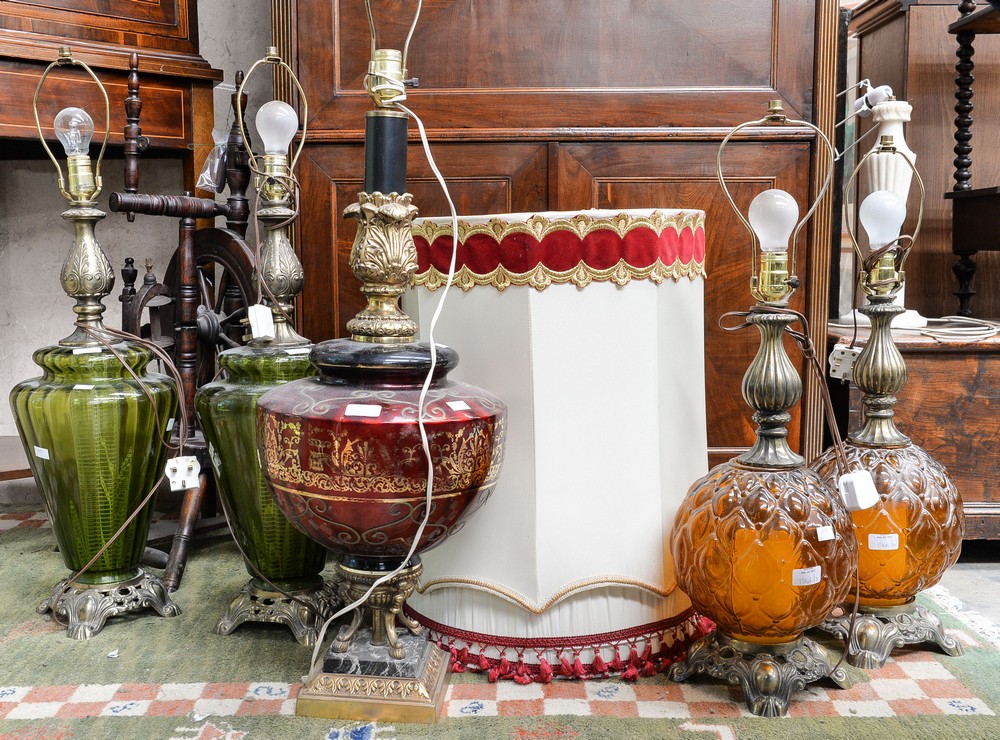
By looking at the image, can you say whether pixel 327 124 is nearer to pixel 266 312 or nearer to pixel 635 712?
pixel 266 312

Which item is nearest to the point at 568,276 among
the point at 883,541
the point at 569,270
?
the point at 569,270

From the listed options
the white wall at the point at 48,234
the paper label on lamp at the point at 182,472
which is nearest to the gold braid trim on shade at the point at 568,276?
the paper label on lamp at the point at 182,472

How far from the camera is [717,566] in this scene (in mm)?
1128

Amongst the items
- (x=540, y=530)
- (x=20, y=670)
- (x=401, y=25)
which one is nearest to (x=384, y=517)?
(x=540, y=530)

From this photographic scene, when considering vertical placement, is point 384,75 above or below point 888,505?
above

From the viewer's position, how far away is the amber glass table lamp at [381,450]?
102cm

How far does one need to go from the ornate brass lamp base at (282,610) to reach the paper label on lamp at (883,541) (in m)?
0.80

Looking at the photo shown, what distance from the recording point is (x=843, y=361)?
1.45 metres

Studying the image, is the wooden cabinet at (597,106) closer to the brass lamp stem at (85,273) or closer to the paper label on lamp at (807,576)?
the brass lamp stem at (85,273)

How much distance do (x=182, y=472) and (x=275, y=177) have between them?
0.45m

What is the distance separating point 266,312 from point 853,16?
197cm

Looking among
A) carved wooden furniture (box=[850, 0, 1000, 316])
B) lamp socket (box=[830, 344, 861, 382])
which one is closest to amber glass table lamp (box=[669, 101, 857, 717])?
lamp socket (box=[830, 344, 861, 382])

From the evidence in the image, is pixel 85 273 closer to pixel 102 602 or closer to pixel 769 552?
pixel 102 602

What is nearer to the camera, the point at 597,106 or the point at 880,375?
the point at 880,375
